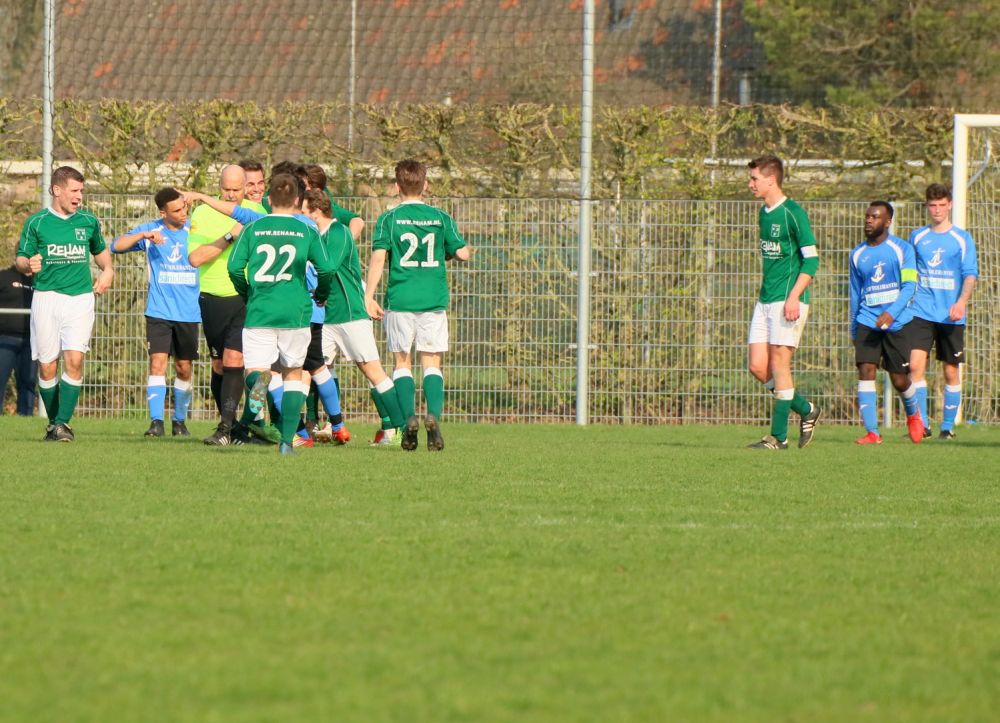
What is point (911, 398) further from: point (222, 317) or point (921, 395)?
point (222, 317)

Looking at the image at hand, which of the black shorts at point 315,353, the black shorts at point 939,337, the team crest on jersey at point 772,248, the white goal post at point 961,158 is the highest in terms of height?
the white goal post at point 961,158

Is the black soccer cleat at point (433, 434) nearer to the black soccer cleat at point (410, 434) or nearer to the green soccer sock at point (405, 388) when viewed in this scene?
the black soccer cleat at point (410, 434)

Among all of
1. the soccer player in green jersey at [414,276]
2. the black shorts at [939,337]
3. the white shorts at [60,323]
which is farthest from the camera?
the black shorts at [939,337]

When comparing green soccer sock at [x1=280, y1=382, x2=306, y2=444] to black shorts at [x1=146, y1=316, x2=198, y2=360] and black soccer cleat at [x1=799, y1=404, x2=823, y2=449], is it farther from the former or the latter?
black soccer cleat at [x1=799, y1=404, x2=823, y2=449]

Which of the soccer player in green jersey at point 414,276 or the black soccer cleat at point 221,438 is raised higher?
the soccer player in green jersey at point 414,276

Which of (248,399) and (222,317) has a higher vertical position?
(222,317)

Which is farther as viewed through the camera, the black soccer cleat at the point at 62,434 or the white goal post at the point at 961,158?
the white goal post at the point at 961,158

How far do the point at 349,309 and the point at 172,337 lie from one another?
2.57 m

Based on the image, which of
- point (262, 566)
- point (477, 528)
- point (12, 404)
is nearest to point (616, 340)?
point (12, 404)

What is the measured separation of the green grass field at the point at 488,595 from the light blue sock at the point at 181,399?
11.8 ft

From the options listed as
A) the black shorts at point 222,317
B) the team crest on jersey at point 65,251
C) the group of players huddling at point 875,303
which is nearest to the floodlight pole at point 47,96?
the team crest on jersey at point 65,251

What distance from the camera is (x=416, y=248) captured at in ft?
36.9

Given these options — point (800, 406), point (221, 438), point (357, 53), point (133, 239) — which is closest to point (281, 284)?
point (221, 438)

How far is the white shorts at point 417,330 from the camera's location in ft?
37.2
